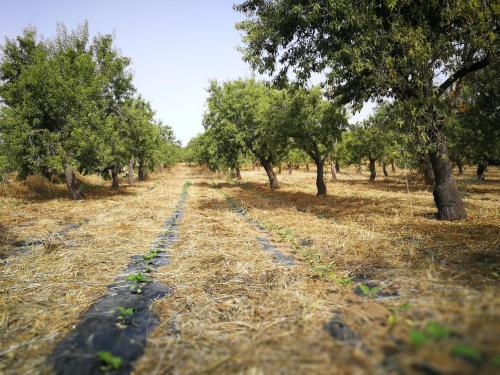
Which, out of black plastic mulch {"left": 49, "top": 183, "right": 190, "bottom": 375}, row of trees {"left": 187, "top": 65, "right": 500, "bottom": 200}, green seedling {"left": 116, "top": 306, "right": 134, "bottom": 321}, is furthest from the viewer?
row of trees {"left": 187, "top": 65, "right": 500, "bottom": 200}

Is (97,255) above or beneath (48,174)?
beneath

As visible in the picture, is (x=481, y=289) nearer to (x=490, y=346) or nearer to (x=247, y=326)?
(x=490, y=346)

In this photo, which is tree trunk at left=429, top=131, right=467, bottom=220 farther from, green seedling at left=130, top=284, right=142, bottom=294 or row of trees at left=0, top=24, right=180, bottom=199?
row of trees at left=0, top=24, right=180, bottom=199

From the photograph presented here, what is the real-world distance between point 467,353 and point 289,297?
276 cm

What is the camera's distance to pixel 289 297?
4.70 meters

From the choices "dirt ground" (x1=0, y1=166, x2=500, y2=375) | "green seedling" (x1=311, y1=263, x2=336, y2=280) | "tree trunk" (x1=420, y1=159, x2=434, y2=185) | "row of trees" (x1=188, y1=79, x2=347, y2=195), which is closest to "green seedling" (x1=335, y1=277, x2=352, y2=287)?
"dirt ground" (x1=0, y1=166, x2=500, y2=375)

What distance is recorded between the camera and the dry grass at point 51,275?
12.2ft

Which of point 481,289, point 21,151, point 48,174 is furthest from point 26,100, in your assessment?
point 481,289

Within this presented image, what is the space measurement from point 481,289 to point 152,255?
20.6 ft

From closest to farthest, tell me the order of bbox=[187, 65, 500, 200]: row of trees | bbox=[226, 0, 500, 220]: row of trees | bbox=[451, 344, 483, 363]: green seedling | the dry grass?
bbox=[451, 344, 483, 363]: green seedling
the dry grass
bbox=[226, 0, 500, 220]: row of trees
bbox=[187, 65, 500, 200]: row of trees

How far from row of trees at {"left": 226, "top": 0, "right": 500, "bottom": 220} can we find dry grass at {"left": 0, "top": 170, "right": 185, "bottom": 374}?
8.12 meters

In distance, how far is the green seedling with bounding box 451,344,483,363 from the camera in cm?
215

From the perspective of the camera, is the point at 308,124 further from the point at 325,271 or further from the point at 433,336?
the point at 433,336

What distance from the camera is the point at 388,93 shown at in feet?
34.8
